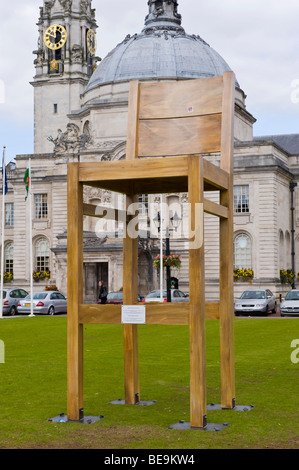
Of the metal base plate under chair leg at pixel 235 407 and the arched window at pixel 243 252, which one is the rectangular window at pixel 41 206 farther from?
the metal base plate under chair leg at pixel 235 407

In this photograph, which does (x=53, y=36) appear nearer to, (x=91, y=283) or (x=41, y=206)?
(x=41, y=206)

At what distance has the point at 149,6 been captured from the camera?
73562mm

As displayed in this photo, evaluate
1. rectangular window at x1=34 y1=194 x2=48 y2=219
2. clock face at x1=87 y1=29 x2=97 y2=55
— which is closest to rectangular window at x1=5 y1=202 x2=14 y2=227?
rectangular window at x1=34 y1=194 x2=48 y2=219

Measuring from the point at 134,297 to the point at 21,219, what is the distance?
55661 millimetres

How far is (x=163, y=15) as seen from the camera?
71562 millimetres

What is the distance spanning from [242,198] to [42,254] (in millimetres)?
18409

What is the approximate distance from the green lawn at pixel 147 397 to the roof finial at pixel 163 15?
5387cm

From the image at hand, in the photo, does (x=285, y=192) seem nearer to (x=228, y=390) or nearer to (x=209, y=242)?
(x=209, y=242)

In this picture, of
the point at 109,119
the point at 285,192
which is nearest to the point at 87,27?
the point at 109,119

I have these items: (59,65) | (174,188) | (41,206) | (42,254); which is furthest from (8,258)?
(174,188)

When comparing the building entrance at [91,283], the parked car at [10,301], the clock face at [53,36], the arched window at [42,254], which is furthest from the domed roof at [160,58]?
the parked car at [10,301]

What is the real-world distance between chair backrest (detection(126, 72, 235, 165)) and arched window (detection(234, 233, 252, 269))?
4691 cm

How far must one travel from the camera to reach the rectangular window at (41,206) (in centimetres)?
6450

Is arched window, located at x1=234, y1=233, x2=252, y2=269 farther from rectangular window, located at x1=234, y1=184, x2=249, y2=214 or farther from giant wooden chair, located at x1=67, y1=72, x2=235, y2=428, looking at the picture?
giant wooden chair, located at x1=67, y1=72, x2=235, y2=428
